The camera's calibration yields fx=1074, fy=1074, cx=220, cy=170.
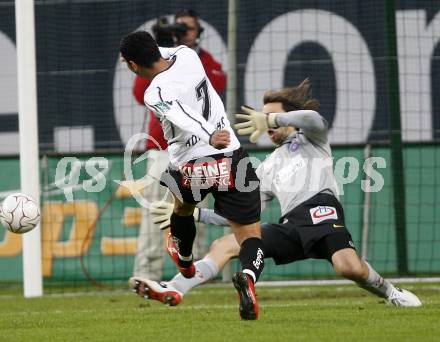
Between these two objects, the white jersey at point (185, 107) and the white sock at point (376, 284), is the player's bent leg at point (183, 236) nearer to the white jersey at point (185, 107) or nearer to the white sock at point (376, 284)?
the white jersey at point (185, 107)

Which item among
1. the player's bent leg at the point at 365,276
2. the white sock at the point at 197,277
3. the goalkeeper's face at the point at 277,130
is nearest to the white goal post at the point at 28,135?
the white sock at the point at 197,277

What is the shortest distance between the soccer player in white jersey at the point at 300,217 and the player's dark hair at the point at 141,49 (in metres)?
1.15

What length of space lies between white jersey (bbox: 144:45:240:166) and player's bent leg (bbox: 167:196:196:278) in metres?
0.50

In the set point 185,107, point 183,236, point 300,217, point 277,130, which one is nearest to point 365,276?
point 300,217

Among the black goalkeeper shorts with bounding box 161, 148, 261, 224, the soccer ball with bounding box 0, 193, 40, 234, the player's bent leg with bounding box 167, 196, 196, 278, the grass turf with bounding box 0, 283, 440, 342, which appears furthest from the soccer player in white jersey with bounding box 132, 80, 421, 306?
the soccer ball with bounding box 0, 193, 40, 234

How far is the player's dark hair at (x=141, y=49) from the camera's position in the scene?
6.83 metres

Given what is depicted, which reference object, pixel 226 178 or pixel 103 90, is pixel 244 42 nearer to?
pixel 103 90

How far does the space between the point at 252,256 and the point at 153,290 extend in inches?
34.9

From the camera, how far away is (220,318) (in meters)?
7.16

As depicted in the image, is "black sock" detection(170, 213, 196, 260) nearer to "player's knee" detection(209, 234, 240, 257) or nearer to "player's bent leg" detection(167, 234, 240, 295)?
"player's bent leg" detection(167, 234, 240, 295)

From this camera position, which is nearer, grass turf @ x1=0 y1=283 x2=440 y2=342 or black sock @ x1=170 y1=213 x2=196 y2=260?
grass turf @ x1=0 y1=283 x2=440 y2=342

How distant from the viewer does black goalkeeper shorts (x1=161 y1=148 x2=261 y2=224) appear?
6.94 meters

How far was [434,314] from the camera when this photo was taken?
7004 mm

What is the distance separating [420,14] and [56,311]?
566 centimetres
